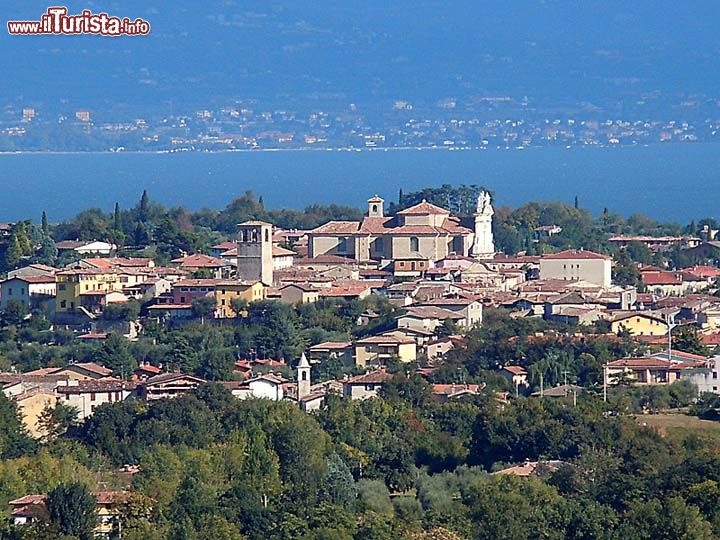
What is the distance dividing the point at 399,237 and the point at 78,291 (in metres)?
8.39

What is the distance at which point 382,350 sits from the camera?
1387 inches

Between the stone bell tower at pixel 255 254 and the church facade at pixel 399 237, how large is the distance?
4508mm

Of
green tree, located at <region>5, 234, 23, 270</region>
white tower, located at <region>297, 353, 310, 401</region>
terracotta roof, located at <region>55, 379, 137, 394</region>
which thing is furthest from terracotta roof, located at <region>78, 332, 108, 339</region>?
green tree, located at <region>5, 234, 23, 270</region>

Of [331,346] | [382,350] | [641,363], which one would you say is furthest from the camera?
[331,346]

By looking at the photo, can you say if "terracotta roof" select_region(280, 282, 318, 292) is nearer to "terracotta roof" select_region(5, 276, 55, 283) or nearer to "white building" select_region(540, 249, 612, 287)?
"terracotta roof" select_region(5, 276, 55, 283)

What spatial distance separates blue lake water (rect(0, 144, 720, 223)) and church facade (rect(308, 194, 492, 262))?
87.4ft

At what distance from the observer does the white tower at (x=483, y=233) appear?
157 feet

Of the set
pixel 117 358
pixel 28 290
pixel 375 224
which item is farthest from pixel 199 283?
pixel 375 224

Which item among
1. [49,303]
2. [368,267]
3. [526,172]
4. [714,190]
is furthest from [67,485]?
[526,172]

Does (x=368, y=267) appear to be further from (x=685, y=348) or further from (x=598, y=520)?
(x=598, y=520)

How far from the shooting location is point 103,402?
30.7m

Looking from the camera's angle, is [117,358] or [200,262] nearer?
[117,358]

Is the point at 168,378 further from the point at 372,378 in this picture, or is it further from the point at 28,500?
the point at 28,500

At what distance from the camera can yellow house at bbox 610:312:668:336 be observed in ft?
122
